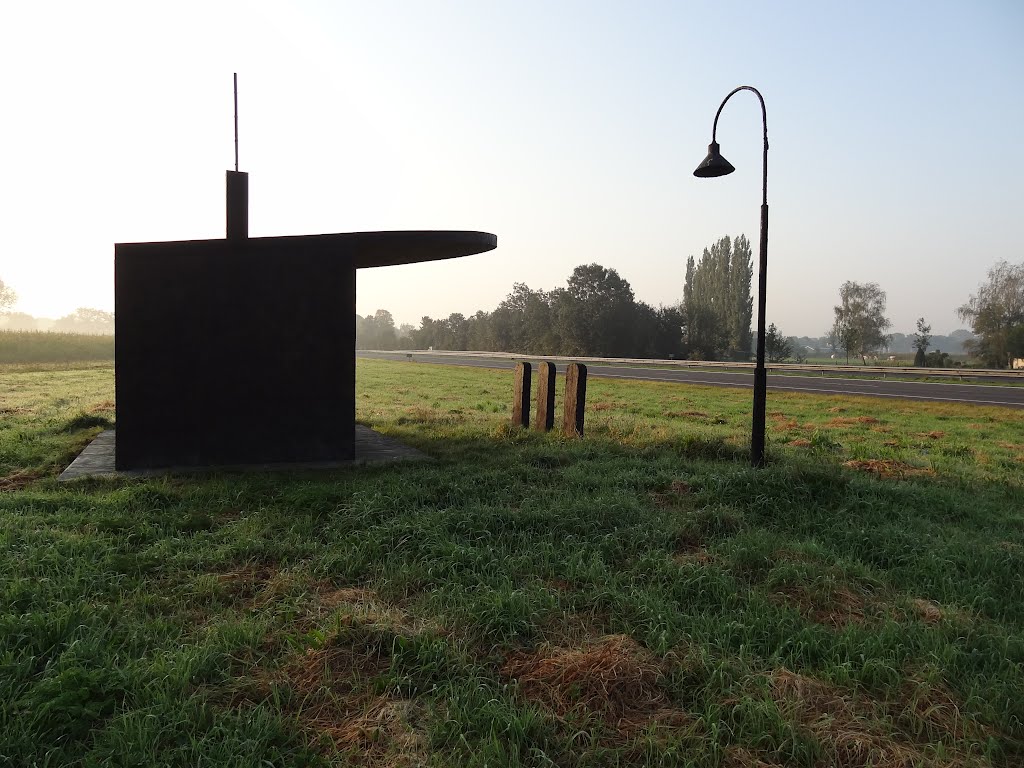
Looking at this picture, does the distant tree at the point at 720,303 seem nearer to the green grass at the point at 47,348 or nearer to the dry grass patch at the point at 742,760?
the green grass at the point at 47,348

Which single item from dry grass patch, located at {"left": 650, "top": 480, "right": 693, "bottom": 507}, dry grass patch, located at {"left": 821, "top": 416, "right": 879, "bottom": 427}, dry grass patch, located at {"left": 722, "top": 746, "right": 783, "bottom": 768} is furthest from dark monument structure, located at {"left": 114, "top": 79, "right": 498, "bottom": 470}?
dry grass patch, located at {"left": 821, "top": 416, "right": 879, "bottom": 427}

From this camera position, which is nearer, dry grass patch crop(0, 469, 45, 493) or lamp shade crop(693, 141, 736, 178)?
dry grass patch crop(0, 469, 45, 493)

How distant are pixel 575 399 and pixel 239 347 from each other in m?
5.25

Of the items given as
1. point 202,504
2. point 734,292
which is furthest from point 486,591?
point 734,292

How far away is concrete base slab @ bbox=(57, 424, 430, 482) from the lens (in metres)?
7.39

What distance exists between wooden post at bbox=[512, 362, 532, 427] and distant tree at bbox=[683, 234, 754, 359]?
1790 inches

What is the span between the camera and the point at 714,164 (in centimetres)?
796

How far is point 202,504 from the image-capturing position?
19.9 ft

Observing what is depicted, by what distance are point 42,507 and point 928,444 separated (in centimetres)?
1307

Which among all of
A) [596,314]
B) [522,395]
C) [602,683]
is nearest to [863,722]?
[602,683]

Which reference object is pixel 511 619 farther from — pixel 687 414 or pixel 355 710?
pixel 687 414

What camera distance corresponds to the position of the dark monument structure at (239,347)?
754 centimetres

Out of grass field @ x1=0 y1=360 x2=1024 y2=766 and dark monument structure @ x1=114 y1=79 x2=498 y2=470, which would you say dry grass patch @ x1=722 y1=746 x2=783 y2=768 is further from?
dark monument structure @ x1=114 y1=79 x2=498 y2=470

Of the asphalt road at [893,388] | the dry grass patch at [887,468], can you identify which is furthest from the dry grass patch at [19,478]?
the asphalt road at [893,388]
